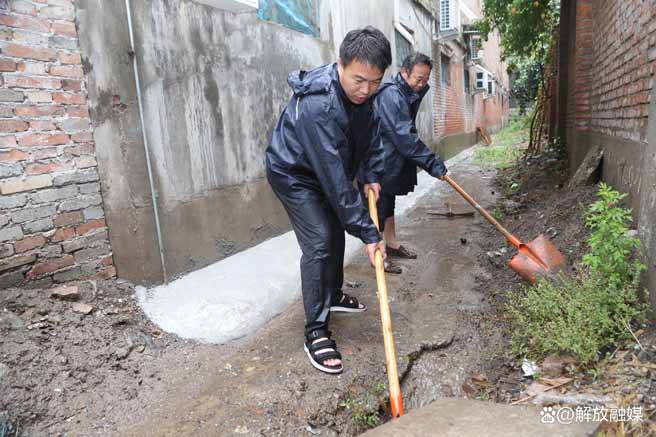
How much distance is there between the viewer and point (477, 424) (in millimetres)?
1707

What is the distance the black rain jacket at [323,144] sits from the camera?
2.34 m

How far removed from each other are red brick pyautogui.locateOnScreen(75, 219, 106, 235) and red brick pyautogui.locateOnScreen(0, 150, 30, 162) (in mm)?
529

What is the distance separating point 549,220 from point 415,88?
1869 millimetres

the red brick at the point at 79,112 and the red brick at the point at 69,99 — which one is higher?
the red brick at the point at 69,99

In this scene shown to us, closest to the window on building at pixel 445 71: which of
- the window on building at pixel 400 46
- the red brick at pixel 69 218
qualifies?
the window on building at pixel 400 46

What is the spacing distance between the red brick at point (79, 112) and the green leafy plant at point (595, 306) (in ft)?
9.60

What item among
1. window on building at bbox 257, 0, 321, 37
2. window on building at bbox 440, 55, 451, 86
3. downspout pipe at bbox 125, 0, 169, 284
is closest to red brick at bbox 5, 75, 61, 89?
downspout pipe at bbox 125, 0, 169, 284

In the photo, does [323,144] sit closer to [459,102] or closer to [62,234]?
[62,234]

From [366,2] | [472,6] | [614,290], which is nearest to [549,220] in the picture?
[614,290]

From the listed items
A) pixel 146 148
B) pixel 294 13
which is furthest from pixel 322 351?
pixel 294 13

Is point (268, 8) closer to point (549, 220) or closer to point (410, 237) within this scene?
point (410, 237)

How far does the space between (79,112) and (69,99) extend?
93 mm

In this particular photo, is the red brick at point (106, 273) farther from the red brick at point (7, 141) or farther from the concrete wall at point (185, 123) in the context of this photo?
the red brick at point (7, 141)

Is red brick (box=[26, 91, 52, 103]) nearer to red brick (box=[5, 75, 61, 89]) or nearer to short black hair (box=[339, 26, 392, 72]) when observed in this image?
red brick (box=[5, 75, 61, 89])
